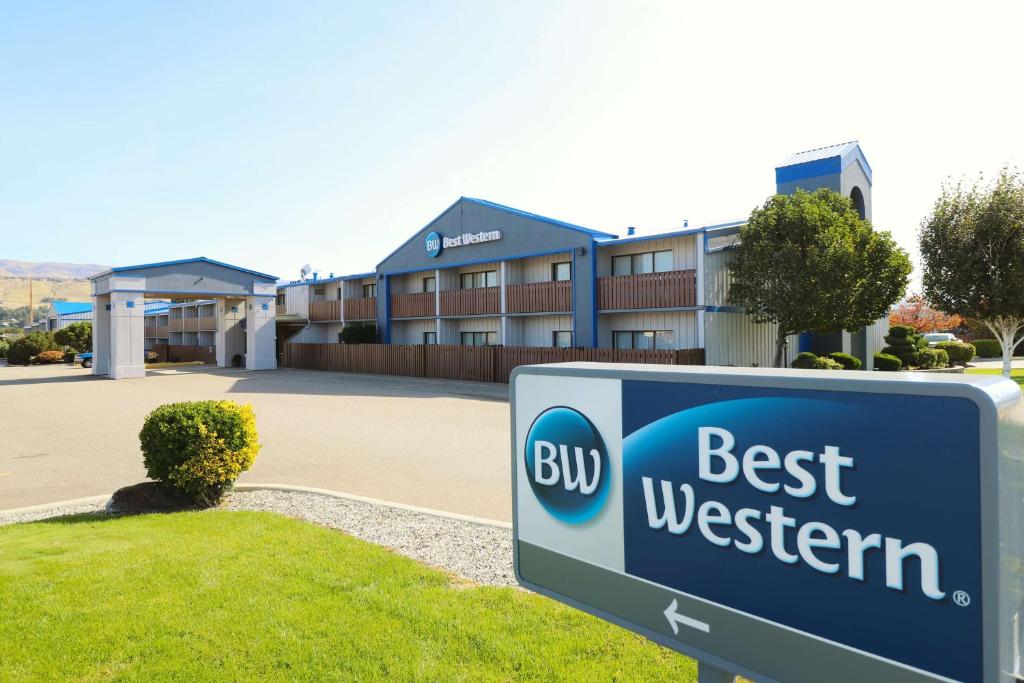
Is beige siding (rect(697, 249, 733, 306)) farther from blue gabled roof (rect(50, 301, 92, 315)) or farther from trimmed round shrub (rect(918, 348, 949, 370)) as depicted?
blue gabled roof (rect(50, 301, 92, 315))

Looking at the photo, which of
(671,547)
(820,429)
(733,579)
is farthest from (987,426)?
(671,547)

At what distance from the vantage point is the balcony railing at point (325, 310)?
44.3 meters

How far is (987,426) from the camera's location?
6.15 feet

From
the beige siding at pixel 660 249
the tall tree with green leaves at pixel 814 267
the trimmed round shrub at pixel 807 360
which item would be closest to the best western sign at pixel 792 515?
the tall tree with green leaves at pixel 814 267

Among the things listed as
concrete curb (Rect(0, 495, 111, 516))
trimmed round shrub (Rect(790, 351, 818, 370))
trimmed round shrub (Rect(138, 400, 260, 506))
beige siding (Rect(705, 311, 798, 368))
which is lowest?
concrete curb (Rect(0, 495, 111, 516))

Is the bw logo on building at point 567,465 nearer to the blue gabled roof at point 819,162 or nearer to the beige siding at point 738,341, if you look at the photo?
the beige siding at point 738,341

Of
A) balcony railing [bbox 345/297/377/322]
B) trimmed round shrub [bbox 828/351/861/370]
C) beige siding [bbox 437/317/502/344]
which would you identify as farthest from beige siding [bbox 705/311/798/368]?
balcony railing [bbox 345/297/377/322]

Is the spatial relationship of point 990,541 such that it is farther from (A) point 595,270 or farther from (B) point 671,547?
(A) point 595,270

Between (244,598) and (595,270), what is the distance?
78.9ft

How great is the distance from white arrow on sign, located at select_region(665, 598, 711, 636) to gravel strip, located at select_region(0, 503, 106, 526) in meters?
8.19

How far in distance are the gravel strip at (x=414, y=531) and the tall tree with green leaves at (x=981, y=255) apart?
27.5 m

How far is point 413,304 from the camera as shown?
37.6 meters

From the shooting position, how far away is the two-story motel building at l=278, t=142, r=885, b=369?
25.6 m

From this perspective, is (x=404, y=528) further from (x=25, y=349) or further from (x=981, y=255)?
(x=25, y=349)
